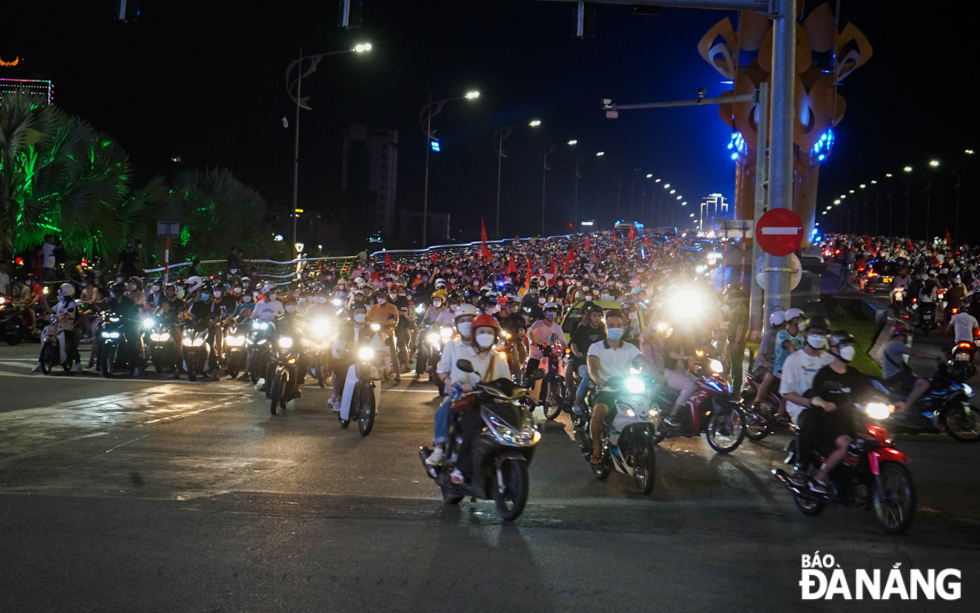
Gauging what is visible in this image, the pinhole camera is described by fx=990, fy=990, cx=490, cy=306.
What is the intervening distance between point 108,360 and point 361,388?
7.93 m

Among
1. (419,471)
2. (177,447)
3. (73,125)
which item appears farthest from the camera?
(73,125)

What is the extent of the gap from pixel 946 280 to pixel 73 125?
27.7 metres

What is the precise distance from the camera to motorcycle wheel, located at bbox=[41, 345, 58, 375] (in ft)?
59.3

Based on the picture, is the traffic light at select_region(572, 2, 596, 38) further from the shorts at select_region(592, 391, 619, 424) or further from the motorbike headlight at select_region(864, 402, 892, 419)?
the motorbike headlight at select_region(864, 402, 892, 419)

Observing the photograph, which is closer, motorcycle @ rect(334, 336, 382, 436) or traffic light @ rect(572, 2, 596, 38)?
motorcycle @ rect(334, 336, 382, 436)

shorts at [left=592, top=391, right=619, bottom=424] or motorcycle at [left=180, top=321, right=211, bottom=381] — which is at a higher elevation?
motorcycle at [left=180, top=321, right=211, bottom=381]

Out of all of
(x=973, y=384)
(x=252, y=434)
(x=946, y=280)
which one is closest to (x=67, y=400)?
(x=252, y=434)

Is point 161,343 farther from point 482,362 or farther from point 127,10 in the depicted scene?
point 482,362

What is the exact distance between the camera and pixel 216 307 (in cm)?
1909

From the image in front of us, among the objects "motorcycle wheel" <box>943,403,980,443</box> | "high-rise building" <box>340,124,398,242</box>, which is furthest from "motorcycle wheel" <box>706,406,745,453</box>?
"high-rise building" <box>340,124,398,242</box>

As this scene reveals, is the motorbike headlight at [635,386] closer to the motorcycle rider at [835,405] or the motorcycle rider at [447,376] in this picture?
the motorcycle rider at [447,376]

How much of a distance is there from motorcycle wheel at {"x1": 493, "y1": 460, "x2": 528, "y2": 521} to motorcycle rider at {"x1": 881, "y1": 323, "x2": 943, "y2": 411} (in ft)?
23.4

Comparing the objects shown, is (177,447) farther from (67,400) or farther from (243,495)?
(67,400)

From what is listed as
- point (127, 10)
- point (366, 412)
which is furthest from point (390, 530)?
point (127, 10)
